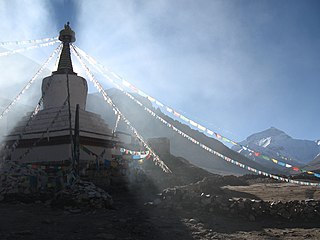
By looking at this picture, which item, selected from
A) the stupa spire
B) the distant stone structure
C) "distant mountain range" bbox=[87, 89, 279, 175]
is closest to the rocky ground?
the stupa spire

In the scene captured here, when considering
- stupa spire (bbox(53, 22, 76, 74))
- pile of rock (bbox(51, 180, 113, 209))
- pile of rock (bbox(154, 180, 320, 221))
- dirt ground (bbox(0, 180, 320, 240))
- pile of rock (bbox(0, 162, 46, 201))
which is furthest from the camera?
stupa spire (bbox(53, 22, 76, 74))

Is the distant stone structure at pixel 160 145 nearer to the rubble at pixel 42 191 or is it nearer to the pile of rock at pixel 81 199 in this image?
the rubble at pixel 42 191

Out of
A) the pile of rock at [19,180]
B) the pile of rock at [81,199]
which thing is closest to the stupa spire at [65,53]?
the pile of rock at [19,180]

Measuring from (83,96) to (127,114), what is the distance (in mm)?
58497

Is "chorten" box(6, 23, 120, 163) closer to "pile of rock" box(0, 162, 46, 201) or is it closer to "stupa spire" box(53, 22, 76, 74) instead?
"stupa spire" box(53, 22, 76, 74)

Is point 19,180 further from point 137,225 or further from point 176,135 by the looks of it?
point 176,135

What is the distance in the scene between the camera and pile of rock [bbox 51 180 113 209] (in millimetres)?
8297

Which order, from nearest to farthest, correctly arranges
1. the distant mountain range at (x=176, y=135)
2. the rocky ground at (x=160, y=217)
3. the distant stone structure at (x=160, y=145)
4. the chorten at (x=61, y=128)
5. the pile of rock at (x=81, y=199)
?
the rocky ground at (x=160, y=217) < the pile of rock at (x=81, y=199) < the chorten at (x=61, y=128) < the distant stone structure at (x=160, y=145) < the distant mountain range at (x=176, y=135)

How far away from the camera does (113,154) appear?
1778 centimetres

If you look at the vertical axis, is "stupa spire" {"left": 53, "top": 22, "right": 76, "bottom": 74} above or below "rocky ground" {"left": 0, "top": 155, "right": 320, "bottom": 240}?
above

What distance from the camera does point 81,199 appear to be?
8375 millimetres

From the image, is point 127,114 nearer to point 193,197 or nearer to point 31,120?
point 31,120

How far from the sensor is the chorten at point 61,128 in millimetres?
15188

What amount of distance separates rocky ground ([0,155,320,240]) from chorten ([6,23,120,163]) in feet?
19.0
